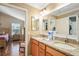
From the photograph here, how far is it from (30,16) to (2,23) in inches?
21.0

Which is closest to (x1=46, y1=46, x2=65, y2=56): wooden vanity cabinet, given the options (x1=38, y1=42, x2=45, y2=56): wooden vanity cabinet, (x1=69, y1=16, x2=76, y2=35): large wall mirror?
(x1=38, y1=42, x2=45, y2=56): wooden vanity cabinet

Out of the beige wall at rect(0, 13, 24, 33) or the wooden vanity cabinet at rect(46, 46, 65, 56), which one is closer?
the wooden vanity cabinet at rect(46, 46, 65, 56)

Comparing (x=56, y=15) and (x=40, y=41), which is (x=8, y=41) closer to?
(x=40, y=41)

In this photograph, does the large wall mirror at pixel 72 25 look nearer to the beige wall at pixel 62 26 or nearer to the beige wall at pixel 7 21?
the beige wall at pixel 62 26

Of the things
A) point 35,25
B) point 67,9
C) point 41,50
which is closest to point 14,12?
point 35,25

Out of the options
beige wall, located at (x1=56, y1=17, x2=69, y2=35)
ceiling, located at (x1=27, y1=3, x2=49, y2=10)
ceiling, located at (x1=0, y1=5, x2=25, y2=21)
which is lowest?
beige wall, located at (x1=56, y1=17, x2=69, y2=35)

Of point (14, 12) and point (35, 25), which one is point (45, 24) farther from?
point (14, 12)

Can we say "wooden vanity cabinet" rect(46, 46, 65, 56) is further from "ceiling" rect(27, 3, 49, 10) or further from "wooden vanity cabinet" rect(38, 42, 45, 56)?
"ceiling" rect(27, 3, 49, 10)

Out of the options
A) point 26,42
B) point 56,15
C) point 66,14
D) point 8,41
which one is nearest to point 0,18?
point 8,41

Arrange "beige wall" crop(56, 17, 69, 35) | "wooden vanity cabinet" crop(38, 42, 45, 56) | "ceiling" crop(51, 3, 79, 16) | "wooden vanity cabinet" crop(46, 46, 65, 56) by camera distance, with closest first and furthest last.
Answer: "wooden vanity cabinet" crop(46, 46, 65, 56)
"ceiling" crop(51, 3, 79, 16)
"wooden vanity cabinet" crop(38, 42, 45, 56)
"beige wall" crop(56, 17, 69, 35)

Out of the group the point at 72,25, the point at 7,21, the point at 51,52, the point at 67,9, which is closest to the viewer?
the point at 51,52

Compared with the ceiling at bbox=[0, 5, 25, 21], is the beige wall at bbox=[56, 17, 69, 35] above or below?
below

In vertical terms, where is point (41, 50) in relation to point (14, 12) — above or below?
below

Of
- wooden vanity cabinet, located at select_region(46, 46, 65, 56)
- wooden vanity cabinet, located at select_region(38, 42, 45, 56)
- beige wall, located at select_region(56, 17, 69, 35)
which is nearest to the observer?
Answer: wooden vanity cabinet, located at select_region(46, 46, 65, 56)
